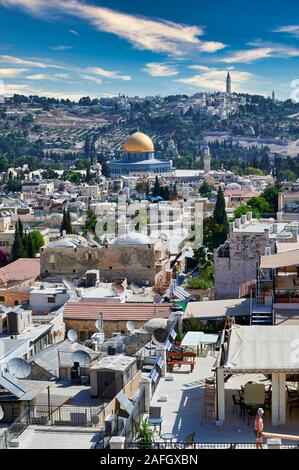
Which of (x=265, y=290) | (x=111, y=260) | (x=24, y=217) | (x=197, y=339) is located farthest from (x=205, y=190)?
(x=197, y=339)

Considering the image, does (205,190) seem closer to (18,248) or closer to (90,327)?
(18,248)

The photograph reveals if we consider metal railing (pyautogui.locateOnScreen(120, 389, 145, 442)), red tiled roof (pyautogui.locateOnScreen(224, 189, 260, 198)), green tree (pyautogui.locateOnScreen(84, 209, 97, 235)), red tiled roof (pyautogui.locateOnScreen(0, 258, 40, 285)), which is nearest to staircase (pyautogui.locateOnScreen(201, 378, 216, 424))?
metal railing (pyautogui.locateOnScreen(120, 389, 145, 442))

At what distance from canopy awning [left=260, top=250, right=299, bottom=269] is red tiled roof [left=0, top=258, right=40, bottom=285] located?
333 inches

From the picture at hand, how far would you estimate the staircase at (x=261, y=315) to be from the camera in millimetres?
7035

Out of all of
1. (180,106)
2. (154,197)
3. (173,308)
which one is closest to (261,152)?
(180,106)

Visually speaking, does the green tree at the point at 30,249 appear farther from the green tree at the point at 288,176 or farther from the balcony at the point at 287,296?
the green tree at the point at 288,176

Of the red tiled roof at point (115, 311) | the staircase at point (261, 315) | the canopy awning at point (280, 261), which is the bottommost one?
the red tiled roof at point (115, 311)

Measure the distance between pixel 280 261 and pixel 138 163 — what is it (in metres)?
44.4

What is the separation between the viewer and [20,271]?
1662 centimetres

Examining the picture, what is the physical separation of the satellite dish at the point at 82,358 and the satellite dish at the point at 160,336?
0.68 metres

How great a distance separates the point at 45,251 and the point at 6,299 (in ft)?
6.04

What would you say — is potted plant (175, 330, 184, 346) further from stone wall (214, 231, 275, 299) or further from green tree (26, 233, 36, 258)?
green tree (26, 233, 36, 258)

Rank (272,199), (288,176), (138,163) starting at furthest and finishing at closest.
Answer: (138,163)
(288,176)
(272,199)

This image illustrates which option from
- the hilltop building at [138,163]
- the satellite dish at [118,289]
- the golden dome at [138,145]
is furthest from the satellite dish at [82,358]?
the golden dome at [138,145]
